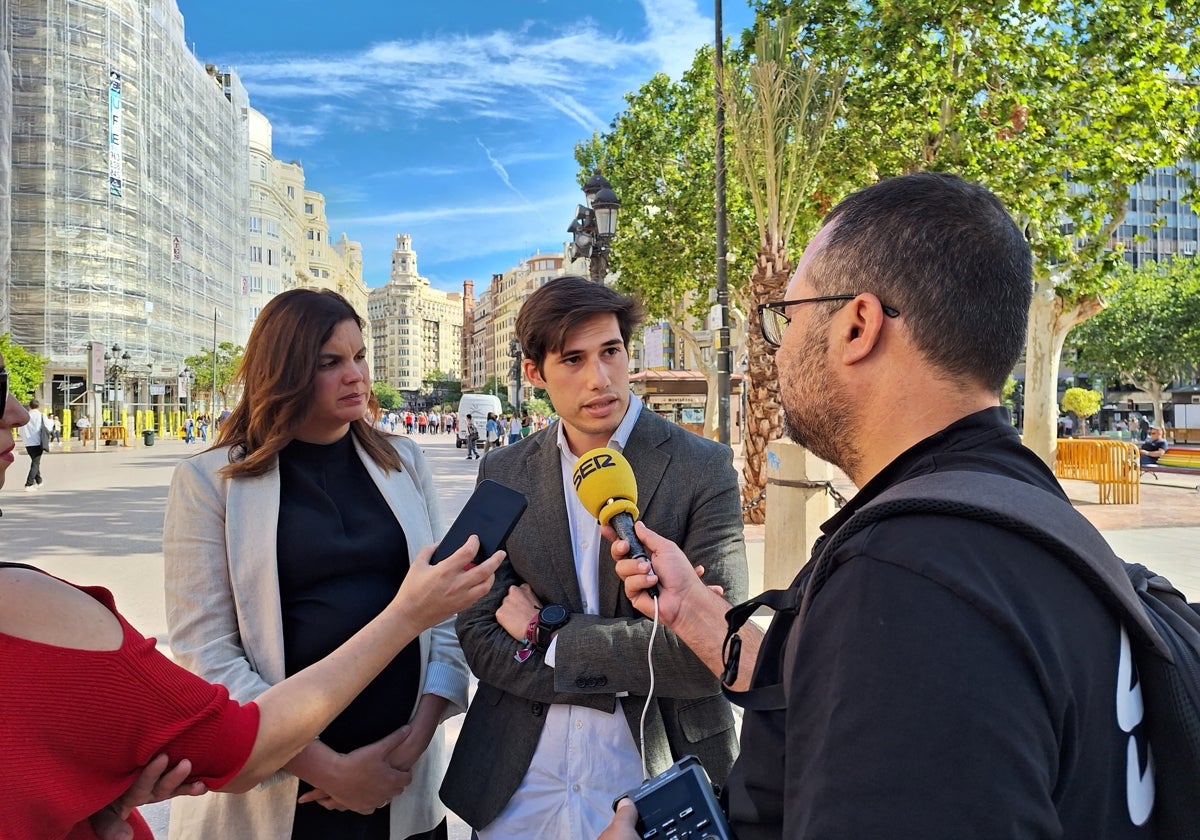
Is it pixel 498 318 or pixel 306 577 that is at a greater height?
pixel 498 318

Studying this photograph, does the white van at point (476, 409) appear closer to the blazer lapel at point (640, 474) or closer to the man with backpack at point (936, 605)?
the blazer lapel at point (640, 474)

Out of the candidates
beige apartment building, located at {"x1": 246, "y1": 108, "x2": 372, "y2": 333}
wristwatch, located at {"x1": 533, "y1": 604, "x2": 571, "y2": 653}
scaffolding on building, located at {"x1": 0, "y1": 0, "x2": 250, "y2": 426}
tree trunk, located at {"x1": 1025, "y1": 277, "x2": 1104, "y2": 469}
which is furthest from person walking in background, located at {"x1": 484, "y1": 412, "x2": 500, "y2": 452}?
beige apartment building, located at {"x1": 246, "y1": 108, "x2": 372, "y2": 333}

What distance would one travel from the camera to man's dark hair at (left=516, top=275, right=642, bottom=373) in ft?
7.42

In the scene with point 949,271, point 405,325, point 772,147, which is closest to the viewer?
point 949,271

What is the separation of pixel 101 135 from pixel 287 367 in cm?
4503

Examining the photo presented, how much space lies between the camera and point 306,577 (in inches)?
82.6

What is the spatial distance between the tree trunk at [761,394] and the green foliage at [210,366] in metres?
46.0

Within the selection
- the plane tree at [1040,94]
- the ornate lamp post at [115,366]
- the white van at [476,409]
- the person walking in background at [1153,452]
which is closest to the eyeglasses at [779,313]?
the plane tree at [1040,94]

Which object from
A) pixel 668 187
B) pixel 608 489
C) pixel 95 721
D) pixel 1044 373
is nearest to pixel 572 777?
pixel 608 489

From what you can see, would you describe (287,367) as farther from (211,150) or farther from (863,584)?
(211,150)

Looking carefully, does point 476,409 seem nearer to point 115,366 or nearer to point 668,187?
point 668,187

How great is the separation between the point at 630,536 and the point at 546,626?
15.0 inches

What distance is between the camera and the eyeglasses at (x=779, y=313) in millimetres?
1137

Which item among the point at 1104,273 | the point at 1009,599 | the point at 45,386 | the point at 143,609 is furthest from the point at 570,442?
the point at 45,386
